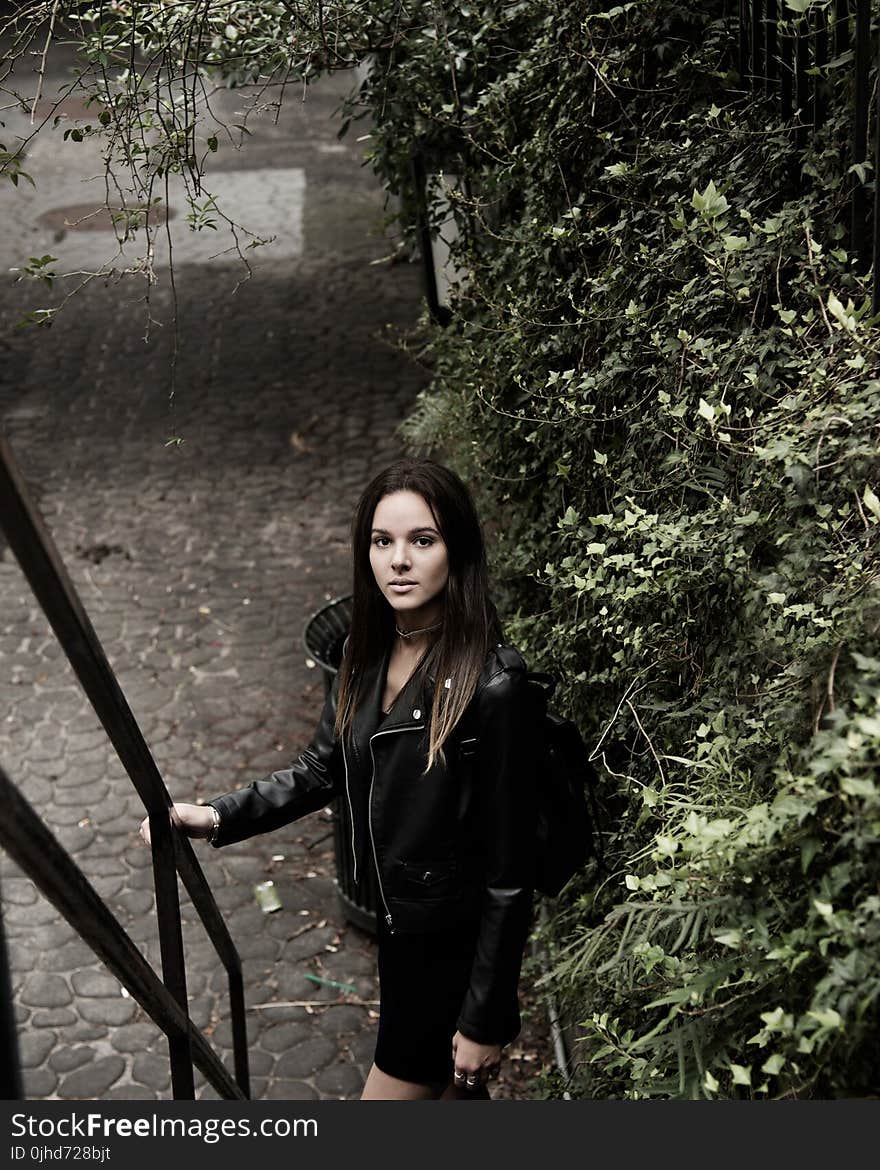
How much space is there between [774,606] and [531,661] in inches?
59.2

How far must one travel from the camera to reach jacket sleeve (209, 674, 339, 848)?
121 inches

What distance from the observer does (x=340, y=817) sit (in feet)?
15.5

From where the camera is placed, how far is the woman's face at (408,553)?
292 cm

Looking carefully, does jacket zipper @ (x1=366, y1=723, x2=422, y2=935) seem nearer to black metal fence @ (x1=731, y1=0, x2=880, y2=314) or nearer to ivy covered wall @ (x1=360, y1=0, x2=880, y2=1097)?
ivy covered wall @ (x1=360, y1=0, x2=880, y2=1097)

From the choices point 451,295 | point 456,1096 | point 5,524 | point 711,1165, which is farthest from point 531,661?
point 5,524

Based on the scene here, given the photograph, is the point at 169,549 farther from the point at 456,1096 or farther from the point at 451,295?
the point at 456,1096

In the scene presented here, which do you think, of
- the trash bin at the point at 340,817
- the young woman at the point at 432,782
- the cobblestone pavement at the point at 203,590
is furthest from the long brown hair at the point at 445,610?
the trash bin at the point at 340,817

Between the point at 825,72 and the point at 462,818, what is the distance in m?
2.05

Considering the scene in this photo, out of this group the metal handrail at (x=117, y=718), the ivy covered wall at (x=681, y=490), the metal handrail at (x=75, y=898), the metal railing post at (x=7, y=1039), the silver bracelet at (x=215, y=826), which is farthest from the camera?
the silver bracelet at (x=215, y=826)

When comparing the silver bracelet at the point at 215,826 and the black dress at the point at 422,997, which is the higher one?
the silver bracelet at the point at 215,826

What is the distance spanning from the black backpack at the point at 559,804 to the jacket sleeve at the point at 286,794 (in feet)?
1.70

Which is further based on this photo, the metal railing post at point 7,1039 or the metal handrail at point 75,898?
the metal handrail at point 75,898

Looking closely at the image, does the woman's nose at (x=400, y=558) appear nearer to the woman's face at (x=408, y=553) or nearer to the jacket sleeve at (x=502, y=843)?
the woman's face at (x=408, y=553)

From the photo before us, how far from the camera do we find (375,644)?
310cm
